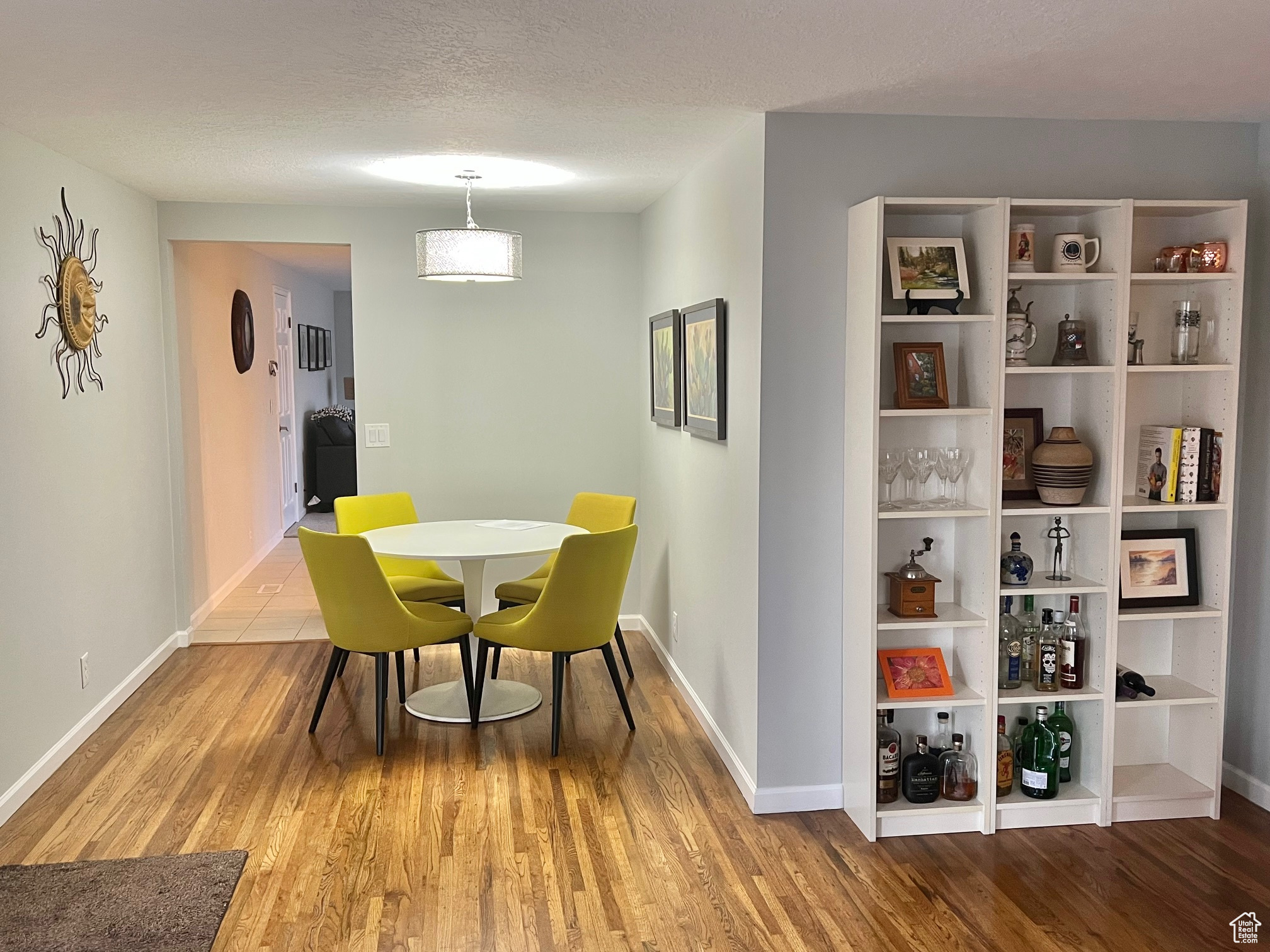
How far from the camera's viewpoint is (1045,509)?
10.5ft

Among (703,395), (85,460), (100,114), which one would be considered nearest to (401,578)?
(85,460)

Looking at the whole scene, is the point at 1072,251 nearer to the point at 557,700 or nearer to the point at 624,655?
the point at 557,700

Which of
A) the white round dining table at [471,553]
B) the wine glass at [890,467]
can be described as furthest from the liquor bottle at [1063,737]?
the white round dining table at [471,553]

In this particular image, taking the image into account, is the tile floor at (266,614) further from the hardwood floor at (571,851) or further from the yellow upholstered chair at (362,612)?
the yellow upholstered chair at (362,612)

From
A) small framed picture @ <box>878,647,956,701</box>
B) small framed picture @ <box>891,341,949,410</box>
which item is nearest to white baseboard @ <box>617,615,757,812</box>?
small framed picture @ <box>878,647,956,701</box>

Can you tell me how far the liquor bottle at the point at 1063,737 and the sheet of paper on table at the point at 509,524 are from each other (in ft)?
7.62

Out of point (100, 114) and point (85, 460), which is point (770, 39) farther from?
point (85, 460)

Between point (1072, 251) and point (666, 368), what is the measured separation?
2008 mm

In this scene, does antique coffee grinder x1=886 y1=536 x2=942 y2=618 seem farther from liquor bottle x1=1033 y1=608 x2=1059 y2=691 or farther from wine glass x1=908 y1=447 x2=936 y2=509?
liquor bottle x1=1033 y1=608 x2=1059 y2=691

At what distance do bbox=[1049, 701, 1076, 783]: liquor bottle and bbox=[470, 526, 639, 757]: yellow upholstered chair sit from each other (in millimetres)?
1605

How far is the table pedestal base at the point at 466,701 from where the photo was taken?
4.34 m

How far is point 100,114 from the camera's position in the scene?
323cm

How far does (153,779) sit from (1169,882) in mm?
3290

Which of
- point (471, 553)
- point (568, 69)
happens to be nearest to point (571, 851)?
point (471, 553)
